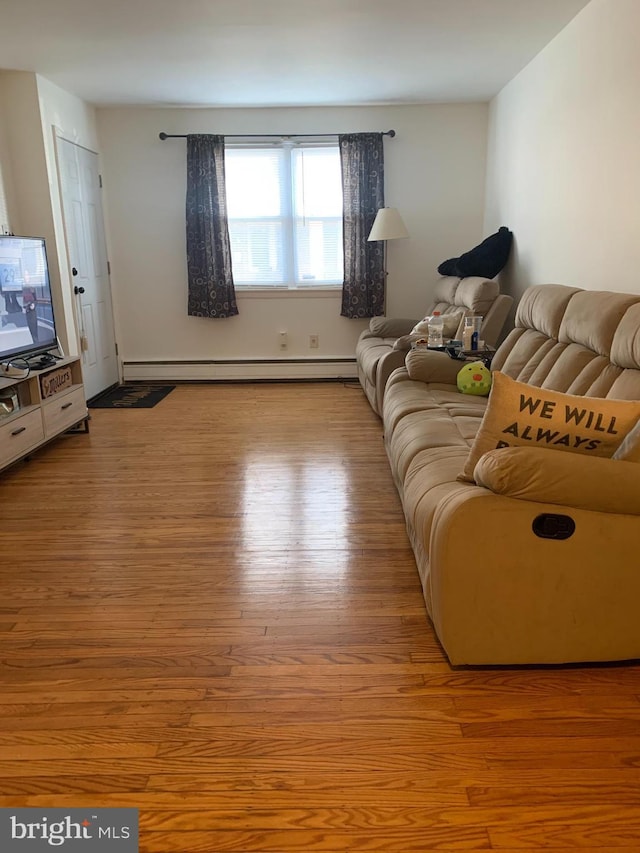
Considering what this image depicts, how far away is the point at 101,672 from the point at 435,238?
495 cm

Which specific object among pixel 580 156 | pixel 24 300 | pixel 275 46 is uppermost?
pixel 275 46

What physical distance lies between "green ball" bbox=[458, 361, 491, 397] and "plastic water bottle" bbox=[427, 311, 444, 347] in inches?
22.4

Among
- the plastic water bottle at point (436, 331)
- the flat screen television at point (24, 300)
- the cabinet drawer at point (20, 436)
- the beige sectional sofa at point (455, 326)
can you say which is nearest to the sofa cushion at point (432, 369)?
the plastic water bottle at point (436, 331)

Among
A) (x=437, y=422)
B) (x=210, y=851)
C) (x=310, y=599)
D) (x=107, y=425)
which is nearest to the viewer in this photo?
(x=210, y=851)

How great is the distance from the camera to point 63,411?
4133 millimetres

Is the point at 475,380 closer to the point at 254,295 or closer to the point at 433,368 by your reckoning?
the point at 433,368

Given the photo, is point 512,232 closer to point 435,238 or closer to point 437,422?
point 435,238

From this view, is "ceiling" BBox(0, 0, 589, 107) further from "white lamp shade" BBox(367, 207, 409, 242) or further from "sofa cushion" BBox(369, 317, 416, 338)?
"sofa cushion" BBox(369, 317, 416, 338)

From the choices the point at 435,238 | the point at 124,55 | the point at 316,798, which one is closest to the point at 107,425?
the point at 124,55

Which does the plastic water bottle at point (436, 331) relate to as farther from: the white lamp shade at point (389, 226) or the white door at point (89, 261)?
the white door at point (89, 261)

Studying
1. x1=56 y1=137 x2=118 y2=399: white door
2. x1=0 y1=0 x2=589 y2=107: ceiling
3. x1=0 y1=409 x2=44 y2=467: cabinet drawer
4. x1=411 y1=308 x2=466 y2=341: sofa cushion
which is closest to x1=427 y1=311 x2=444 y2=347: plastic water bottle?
x1=411 y1=308 x2=466 y2=341: sofa cushion

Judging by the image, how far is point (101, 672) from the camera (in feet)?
6.17

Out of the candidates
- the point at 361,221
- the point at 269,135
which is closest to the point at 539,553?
the point at 361,221

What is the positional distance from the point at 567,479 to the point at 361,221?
447 centimetres
